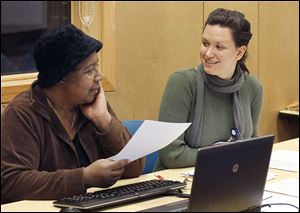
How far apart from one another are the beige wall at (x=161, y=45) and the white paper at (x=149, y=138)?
1504 mm

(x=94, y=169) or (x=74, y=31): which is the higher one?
(x=74, y=31)

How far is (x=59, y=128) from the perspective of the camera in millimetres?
1854

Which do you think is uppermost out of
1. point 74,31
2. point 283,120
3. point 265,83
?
point 74,31

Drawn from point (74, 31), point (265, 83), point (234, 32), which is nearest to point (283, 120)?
point (265, 83)

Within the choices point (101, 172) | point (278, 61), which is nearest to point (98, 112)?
point (101, 172)

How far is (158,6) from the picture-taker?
3.52m

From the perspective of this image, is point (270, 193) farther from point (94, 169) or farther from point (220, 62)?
point (220, 62)

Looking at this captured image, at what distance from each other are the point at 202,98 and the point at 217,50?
0.70ft

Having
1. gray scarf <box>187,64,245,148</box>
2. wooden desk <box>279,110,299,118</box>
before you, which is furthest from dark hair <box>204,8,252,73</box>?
wooden desk <box>279,110,299,118</box>

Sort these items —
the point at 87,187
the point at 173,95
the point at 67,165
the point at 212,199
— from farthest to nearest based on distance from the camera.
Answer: the point at 173,95 < the point at 67,165 < the point at 87,187 < the point at 212,199

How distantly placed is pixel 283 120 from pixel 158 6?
160 centimetres

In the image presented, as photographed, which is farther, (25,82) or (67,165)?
(25,82)

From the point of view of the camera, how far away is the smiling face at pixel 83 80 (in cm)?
183

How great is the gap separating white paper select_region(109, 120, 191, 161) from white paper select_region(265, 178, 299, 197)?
15.2 inches
